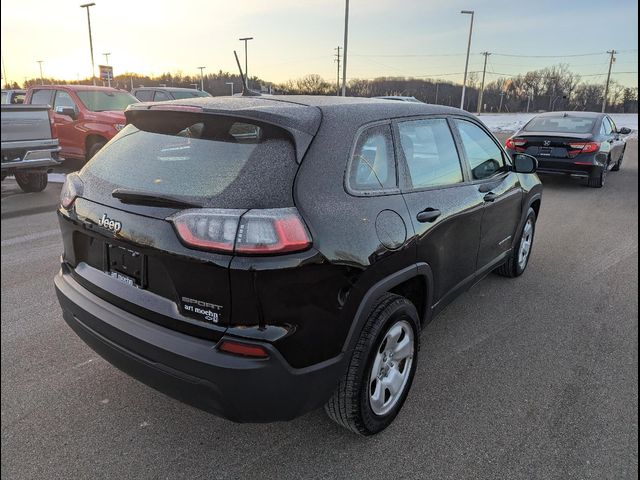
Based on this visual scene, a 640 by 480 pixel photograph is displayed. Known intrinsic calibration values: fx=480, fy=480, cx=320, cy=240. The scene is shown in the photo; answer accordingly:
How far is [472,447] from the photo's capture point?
2.45 meters

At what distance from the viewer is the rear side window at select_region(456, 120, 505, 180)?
11.4 feet

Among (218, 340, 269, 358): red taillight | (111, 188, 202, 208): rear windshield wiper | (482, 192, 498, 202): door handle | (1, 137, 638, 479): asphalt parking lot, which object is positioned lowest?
(1, 137, 638, 479): asphalt parking lot

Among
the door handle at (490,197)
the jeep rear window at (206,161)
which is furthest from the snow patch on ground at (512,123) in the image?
the jeep rear window at (206,161)

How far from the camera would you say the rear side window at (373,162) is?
2.30 meters

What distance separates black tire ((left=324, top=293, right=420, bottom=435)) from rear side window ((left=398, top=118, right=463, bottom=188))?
0.74 metres

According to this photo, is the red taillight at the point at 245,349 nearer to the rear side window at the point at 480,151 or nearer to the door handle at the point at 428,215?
the door handle at the point at 428,215

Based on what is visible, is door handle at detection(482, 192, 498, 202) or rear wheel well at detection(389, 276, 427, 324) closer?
rear wheel well at detection(389, 276, 427, 324)

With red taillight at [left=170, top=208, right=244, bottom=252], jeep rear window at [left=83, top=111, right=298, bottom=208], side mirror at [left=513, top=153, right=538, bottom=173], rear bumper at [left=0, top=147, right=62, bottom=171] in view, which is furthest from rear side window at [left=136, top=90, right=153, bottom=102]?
red taillight at [left=170, top=208, right=244, bottom=252]

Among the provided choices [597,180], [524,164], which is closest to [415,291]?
[524,164]

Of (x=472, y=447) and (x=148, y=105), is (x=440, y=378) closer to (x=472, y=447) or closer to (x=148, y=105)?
(x=472, y=447)

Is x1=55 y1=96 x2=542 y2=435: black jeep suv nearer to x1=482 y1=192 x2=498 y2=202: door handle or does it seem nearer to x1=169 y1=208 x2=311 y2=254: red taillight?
x1=169 y1=208 x2=311 y2=254: red taillight

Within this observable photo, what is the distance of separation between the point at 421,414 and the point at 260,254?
1.48 metres

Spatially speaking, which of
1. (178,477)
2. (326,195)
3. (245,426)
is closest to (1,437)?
(178,477)

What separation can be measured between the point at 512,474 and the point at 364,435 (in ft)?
2.36
